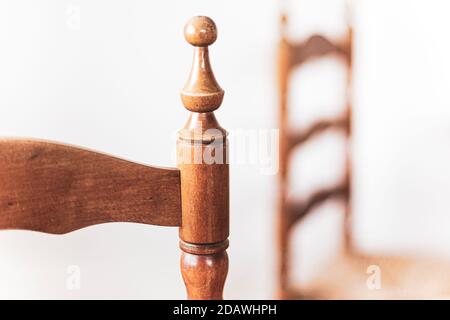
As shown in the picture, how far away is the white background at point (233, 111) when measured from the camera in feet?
3.76

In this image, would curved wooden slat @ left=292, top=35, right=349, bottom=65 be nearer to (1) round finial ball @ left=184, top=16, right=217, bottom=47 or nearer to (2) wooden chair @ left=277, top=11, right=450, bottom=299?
(2) wooden chair @ left=277, top=11, right=450, bottom=299

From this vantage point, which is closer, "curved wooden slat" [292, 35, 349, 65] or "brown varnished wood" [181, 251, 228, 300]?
"brown varnished wood" [181, 251, 228, 300]

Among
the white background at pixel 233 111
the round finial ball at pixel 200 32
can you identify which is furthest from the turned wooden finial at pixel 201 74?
the white background at pixel 233 111

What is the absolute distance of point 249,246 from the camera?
4.35 ft

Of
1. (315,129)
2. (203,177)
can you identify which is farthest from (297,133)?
(203,177)

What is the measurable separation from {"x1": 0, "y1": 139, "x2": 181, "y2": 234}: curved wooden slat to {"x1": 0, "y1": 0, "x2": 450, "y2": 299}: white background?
1.38ft

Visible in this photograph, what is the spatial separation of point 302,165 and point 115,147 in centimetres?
35

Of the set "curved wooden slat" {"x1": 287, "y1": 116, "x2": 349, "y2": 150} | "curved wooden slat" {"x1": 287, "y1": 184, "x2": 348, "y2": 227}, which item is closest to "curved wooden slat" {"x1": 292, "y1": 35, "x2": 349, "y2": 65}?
"curved wooden slat" {"x1": 287, "y1": 116, "x2": 349, "y2": 150}

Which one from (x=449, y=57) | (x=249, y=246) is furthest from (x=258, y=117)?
(x=449, y=57)

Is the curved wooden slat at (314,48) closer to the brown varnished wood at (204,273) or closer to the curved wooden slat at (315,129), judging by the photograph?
the curved wooden slat at (315,129)

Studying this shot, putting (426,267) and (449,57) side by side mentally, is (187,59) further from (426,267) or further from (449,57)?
(426,267)

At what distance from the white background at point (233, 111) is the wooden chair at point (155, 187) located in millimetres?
420

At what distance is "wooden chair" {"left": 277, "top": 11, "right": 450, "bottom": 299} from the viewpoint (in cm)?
126

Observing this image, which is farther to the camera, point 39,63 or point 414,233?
point 414,233
